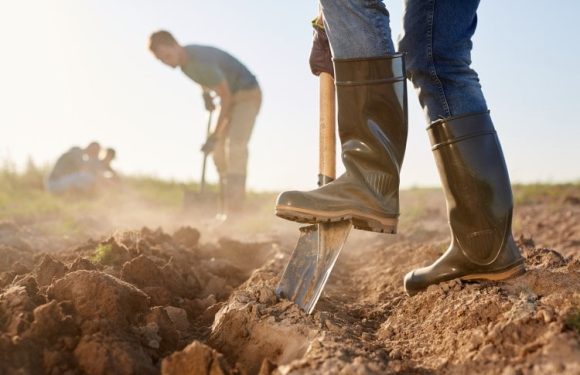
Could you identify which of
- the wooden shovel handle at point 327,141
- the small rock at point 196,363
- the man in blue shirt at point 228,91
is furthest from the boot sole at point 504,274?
the man in blue shirt at point 228,91

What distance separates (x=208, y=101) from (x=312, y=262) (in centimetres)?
611

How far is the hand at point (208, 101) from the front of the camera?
784cm

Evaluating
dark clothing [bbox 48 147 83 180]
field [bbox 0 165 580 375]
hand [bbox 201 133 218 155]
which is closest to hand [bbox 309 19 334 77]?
field [bbox 0 165 580 375]

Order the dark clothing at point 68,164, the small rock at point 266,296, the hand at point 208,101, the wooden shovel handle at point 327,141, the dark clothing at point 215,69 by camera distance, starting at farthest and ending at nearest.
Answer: the dark clothing at point 68,164 → the hand at point 208,101 → the dark clothing at point 215,69 → the wooden shovel handle at point 327,141 → the small rock at point 266,296

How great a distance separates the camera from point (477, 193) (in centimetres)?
213

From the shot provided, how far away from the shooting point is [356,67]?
2.07m

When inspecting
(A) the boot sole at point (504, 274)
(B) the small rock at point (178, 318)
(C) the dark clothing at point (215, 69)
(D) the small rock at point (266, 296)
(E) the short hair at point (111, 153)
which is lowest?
(B) the small rock at point (178, 318)

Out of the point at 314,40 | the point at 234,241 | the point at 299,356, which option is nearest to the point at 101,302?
the point at 299,356

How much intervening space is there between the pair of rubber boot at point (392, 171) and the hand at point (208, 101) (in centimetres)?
594

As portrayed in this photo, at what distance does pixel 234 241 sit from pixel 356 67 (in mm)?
2737

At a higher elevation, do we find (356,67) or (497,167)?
(356,67)

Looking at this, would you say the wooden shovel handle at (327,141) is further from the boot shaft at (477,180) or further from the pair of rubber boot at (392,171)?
the boot shaft at (477,180)

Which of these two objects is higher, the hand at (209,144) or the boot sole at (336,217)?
the hand at (209,144)

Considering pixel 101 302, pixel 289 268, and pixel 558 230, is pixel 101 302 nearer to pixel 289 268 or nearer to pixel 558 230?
pixel 289 268
